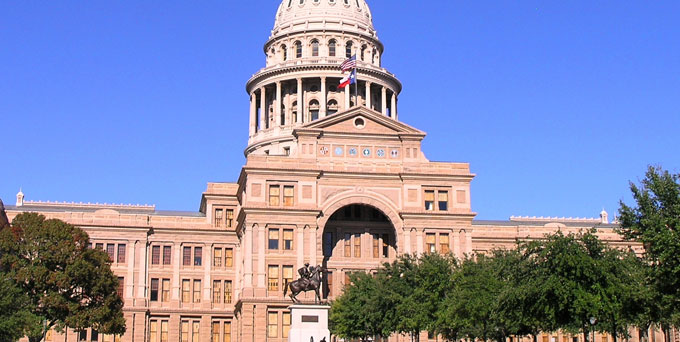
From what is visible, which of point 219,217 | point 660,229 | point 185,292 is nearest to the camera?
point 660,229

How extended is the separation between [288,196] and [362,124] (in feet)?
31.5

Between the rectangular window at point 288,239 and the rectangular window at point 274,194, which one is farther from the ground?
the rectangular window at point 274,194

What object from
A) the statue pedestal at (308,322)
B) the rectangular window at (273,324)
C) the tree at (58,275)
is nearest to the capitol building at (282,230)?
the rectangular window at (273,324)

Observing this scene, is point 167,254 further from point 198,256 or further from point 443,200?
point 443,200

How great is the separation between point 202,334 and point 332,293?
14182mm

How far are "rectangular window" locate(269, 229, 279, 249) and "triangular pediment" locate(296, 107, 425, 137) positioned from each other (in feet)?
32.8

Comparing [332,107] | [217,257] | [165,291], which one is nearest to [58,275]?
[165,291]

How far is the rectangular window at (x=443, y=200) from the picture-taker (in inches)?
3455

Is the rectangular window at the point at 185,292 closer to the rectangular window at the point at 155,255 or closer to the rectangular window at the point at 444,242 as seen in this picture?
the rectangular window at the point at 155,255

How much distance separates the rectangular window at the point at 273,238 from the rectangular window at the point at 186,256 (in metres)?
13.4

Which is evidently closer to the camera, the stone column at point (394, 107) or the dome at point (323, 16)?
the stone column at point (394, 107)

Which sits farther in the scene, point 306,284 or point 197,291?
point 197,291

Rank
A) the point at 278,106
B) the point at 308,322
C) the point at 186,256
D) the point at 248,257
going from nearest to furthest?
the point at 308,322 < the point at 248,257 < the point at 186,256 < the point at 278,106

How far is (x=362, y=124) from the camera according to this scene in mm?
88688
